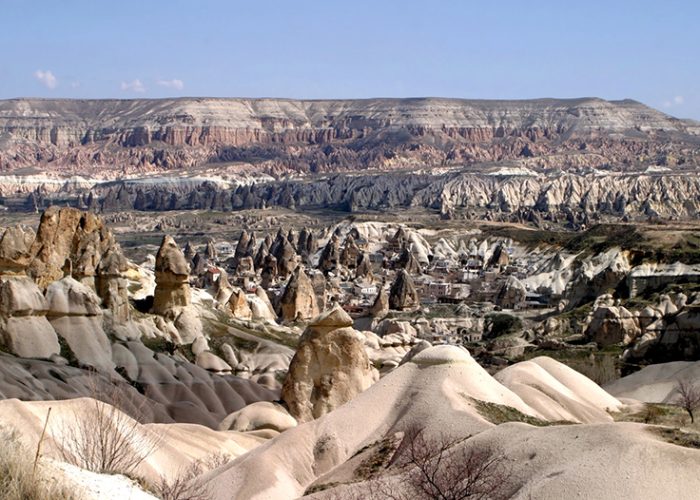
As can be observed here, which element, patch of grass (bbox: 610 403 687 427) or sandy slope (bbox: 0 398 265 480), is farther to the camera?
patch of grass (bbox: 610 403 687 427)

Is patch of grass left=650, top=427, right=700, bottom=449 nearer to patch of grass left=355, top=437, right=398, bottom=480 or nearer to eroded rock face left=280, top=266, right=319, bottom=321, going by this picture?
patch of grass left=355, top=437, right=398, bottom=480

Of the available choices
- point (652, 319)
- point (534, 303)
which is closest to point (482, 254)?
point (534, 303)

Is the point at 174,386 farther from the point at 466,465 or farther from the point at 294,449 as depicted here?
the point at 466,465

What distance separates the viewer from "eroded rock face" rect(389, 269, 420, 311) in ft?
239

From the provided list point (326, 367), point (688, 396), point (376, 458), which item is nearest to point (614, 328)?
point (688, 396)

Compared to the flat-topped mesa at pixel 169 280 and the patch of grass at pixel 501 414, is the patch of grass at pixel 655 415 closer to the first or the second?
the patch of grass at pixel 501 414

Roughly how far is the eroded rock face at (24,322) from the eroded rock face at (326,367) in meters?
10.3

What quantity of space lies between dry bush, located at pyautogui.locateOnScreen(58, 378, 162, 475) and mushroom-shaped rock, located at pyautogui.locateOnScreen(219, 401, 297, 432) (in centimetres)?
487

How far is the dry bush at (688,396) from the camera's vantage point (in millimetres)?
28975

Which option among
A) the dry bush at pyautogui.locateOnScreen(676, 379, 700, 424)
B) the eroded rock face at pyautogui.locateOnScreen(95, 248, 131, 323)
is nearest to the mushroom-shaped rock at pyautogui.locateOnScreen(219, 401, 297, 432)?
the dry bush at pyautogui.locateOnScreen(676, 379, 700, 424)

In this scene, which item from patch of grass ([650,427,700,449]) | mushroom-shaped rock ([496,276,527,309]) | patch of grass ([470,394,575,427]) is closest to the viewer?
patch of grass ([650,427,700,449])

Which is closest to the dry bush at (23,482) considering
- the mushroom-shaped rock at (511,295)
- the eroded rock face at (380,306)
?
the eroded rock face at (380,306)

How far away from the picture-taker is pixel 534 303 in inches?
2854

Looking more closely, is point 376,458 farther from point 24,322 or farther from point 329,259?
point 329,259
